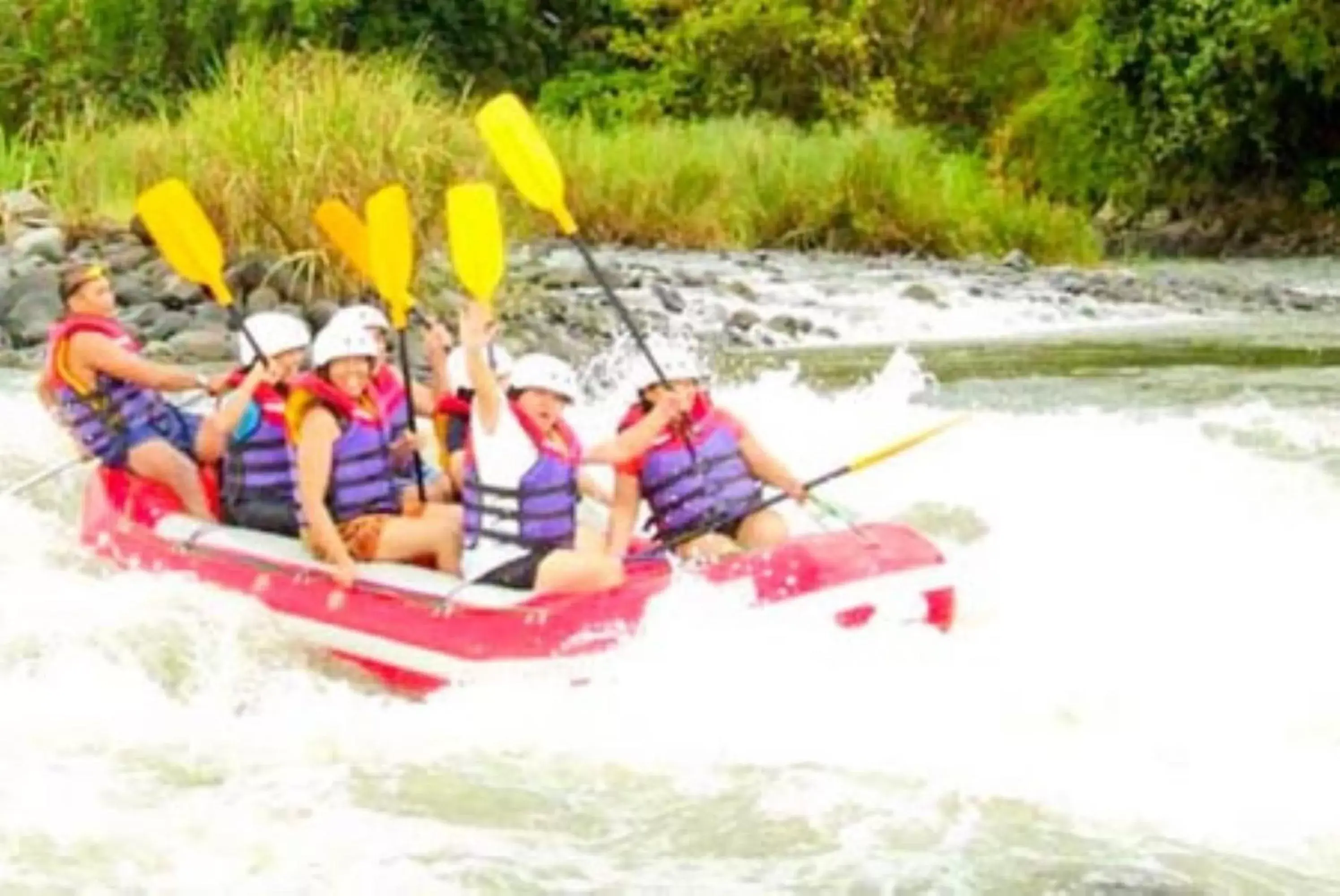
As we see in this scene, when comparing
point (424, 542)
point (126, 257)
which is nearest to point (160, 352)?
point (126, 257)

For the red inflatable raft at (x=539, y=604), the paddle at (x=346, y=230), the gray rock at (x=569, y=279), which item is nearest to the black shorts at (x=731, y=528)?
the red inflatable raft at (x=539, y=604)

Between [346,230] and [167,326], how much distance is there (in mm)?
4011

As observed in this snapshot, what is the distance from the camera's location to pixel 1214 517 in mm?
8227

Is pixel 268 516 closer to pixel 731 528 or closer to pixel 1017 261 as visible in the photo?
pixel 731 528

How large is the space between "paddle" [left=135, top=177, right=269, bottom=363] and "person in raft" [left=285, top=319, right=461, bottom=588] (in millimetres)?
1207

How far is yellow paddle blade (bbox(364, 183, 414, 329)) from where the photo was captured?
280 inches

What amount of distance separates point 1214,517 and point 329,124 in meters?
5.91

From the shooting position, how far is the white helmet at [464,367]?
22.2 ft

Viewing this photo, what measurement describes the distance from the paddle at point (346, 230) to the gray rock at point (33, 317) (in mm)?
4084

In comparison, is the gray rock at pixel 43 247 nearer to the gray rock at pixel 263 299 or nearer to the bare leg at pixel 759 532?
the gray rock at pixel 263 299

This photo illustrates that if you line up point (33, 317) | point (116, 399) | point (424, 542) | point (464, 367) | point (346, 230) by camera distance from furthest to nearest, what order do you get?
point (33, 317) → point (346, 230) → point (116, 399) → point (464, 367) → point (424, 542)

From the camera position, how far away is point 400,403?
718 cm

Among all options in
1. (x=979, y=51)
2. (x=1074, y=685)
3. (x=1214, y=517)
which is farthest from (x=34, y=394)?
(x=979, y=51)

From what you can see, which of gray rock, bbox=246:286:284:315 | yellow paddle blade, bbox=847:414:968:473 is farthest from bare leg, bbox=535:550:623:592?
gray rock, bbox=246:286:284:315
